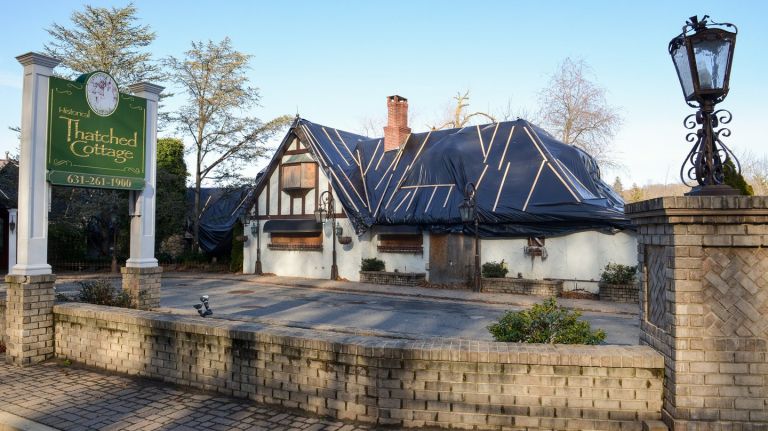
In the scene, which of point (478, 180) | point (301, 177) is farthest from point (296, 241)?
point (478, 180)

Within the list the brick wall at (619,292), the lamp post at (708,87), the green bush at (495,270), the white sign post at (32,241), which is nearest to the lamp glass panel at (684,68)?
the lamp post at (708,87)

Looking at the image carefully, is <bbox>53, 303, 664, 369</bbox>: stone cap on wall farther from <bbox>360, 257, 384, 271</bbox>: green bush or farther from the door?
<bbox>360, 257, 384, 271</bbox>: green bush

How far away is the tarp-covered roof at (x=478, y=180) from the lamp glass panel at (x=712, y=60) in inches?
534

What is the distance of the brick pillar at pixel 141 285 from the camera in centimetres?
1003

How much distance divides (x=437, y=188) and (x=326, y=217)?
202 inches

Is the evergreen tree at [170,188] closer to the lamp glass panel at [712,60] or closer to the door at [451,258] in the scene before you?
the door at [451,258]

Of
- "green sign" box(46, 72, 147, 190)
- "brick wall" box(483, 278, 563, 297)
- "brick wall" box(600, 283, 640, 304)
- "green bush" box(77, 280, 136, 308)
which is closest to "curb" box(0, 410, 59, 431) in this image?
"green bush" box(77, 280, 136, 308)

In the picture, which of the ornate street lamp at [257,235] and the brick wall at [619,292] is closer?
the brick wall at [619,292]

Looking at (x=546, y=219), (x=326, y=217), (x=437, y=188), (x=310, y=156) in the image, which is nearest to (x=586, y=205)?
(x=546, y=219)

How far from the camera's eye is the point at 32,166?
8.18 meters

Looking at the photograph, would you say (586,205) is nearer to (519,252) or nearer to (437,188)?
(519,252)

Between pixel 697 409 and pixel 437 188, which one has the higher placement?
pixel 437 188

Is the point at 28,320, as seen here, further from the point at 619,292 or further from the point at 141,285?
the point at 619,292

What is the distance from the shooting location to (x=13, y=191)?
2573cm
